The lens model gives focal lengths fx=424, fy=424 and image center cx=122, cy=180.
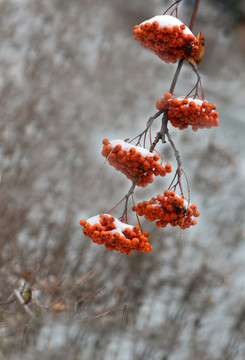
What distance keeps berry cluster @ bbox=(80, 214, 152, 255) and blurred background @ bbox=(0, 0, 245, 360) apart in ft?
11.7

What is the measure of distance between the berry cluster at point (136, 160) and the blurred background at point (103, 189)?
3.65 metres

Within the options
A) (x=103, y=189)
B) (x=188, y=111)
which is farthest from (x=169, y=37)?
(x=103, y=189)

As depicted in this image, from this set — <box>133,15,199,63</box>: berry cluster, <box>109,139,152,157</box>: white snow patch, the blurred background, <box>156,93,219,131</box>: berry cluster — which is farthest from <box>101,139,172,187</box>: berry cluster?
the blurred background

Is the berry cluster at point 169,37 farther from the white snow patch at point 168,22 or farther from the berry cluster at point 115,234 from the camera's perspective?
the berry cluster at point 115,234

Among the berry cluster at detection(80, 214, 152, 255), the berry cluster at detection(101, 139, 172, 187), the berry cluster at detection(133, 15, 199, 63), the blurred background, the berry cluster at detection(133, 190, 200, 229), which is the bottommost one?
the berry cluster at detection(80, 214, 152, 255)

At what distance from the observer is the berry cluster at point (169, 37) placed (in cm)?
160

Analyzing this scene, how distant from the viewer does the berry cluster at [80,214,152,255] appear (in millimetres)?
1578

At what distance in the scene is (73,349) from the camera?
7.39m

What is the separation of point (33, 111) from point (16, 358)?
6.72 meters

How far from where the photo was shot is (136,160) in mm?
1560

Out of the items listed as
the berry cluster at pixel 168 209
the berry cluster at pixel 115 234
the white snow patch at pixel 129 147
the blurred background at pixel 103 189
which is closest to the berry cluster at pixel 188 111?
the white snow patch at pixel 129 147

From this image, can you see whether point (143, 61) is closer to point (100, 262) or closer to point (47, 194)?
point (47, 194)

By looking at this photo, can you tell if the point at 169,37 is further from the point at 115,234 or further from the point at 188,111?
the point at 115,234

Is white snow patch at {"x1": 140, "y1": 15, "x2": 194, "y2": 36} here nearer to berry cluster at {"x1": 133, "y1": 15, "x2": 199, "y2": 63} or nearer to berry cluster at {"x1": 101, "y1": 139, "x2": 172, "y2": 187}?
berry cluster at {"x1": 133, "y1": 15, "x2": 199, "y2": 63}
